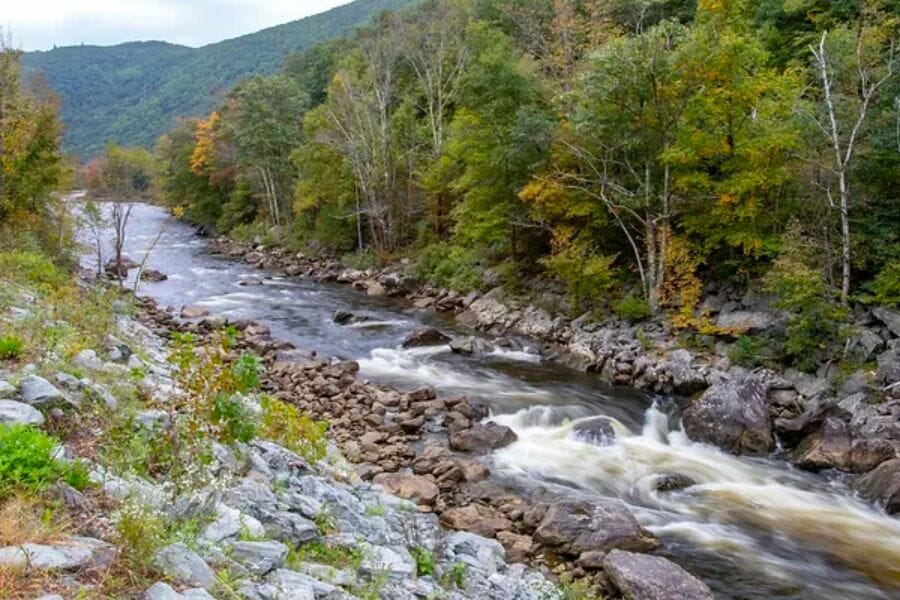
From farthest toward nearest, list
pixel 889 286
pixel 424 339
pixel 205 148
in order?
pixel 205 148, pixel 424 339, pixel 889 286

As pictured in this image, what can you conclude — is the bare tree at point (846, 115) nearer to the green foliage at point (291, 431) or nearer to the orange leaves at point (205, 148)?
the green foliage at point (291, 431)

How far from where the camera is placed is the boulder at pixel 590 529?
8.90 meters

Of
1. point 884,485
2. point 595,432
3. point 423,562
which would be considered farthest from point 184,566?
point 884,485

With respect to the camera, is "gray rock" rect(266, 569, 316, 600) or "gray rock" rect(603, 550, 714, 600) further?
"gray rock" rect(603, 550, 714, 600)

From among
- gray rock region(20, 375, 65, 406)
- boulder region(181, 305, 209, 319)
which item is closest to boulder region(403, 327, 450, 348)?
boulder region(181, 305, 209, 319)

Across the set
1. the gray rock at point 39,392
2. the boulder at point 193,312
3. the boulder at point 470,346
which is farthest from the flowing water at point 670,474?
the gray rock at point 39,392

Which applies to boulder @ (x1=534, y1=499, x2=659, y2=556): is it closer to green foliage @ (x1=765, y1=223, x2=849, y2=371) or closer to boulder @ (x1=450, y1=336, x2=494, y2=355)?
green foliage @ (x1=765, y1=223, x2=849, y2=371)

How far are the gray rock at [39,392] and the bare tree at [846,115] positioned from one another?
15.7 metres

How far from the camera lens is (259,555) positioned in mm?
4738

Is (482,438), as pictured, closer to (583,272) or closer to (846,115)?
(583,272)

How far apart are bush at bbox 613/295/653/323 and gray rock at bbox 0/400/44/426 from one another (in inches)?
634

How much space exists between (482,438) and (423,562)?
6.08 meters

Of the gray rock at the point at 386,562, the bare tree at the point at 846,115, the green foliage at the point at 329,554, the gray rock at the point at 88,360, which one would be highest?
the bare tree at the point at 846,115

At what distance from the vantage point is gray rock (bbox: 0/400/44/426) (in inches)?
209
